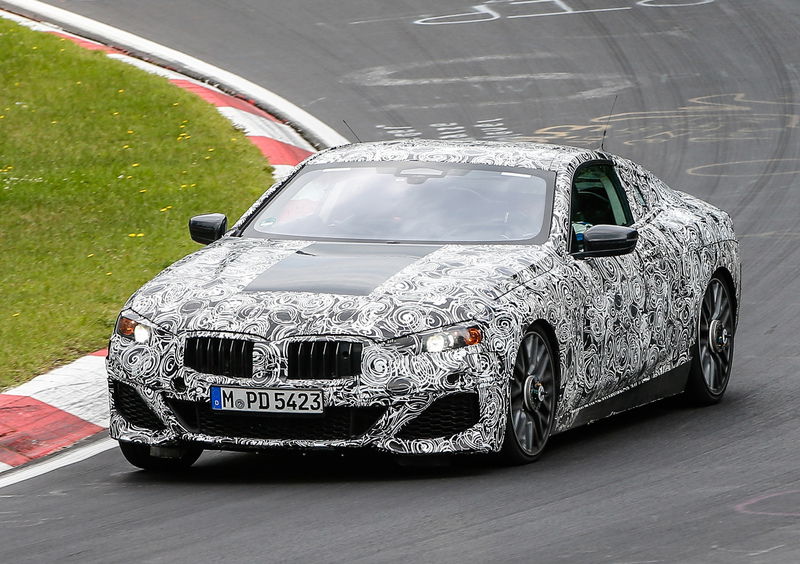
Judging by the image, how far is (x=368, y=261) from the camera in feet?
26.0

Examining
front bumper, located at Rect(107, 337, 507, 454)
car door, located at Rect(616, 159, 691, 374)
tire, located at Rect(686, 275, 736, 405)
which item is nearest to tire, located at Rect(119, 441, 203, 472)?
front bumper, located at Rect(107, 337, 507, 454)

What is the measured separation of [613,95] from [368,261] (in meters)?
11.9

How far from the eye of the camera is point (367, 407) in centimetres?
729

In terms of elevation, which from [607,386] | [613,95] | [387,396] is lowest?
[613,95]

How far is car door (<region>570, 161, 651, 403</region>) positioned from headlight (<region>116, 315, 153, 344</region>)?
6.99 feet

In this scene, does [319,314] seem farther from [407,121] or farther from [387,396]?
[407,121]

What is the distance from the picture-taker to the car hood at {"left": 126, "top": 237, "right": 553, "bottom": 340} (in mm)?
7340

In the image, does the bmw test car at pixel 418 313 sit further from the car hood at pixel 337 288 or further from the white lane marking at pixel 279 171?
the white lane marking at pixel 279 171

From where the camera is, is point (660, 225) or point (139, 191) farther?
point (139, 191)

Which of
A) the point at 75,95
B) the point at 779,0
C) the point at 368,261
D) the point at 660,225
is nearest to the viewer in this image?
the point at 368,261

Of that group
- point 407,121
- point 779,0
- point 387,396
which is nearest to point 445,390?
point 387,396

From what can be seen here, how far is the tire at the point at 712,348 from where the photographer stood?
9.62 m

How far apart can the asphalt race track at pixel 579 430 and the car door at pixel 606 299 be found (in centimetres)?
35

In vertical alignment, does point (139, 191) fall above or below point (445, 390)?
below
